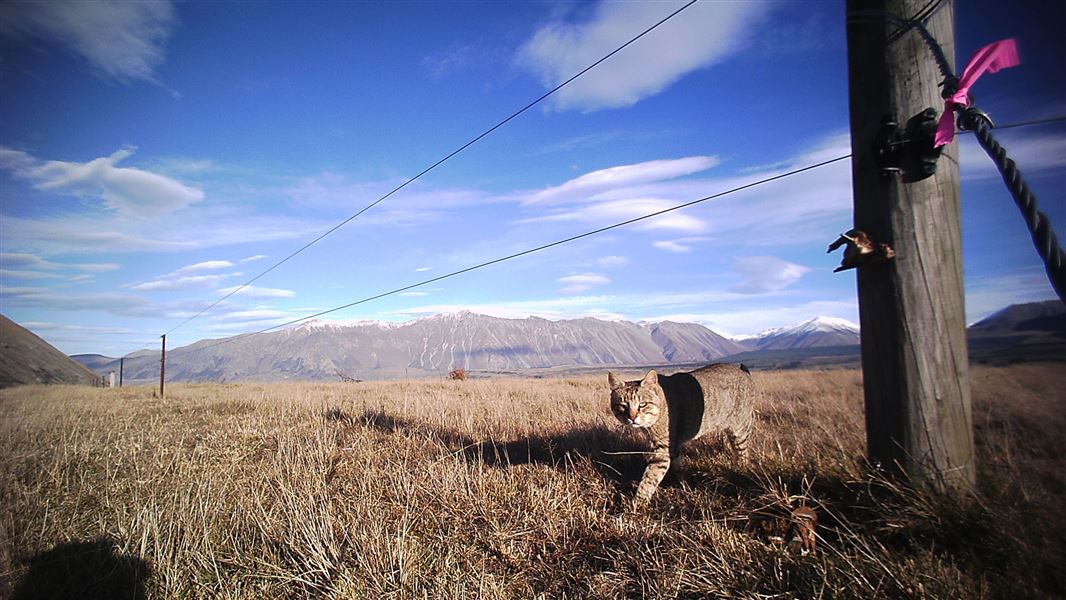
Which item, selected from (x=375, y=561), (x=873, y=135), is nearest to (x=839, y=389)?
(x=873, y=135)

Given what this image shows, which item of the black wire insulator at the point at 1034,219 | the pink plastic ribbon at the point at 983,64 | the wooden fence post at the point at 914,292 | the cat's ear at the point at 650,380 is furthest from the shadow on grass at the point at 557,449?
the pink plastic ribbon at the point at 983,64

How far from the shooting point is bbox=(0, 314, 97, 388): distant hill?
105 feet

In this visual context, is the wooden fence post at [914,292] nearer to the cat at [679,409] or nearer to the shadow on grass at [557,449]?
the cat at [679,409]

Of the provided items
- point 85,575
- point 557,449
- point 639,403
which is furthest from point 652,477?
point 85,575

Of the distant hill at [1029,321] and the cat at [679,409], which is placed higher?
the distant hill at [1029,321]

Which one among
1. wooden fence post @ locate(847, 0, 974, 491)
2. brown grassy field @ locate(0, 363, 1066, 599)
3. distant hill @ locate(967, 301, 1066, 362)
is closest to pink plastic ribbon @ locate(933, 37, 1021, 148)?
wooden fence post @ locate(847, 0, 974, 491)

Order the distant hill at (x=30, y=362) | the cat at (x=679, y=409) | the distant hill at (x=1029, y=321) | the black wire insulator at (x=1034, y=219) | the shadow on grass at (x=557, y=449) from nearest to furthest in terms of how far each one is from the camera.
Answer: the black wire insulator at (x=1034, y=219) → the distant hill at (x=1029, y=321) → the cat at (x=679, y=409) → the shadow on grass at (x=557, y=449) → the distant hill at (x=30, y=362)

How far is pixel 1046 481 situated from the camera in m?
2.12

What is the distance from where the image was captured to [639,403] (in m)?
4.70

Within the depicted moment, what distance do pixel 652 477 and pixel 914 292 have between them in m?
2.48

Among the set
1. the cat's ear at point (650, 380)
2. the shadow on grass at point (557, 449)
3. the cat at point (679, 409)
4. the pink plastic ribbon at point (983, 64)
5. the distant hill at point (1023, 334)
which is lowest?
the shadow on grass at point (557, 449)

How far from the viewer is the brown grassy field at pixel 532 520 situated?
84.2 inches

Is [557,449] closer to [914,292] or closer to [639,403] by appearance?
[639,403]

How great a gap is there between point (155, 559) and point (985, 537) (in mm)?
4956
